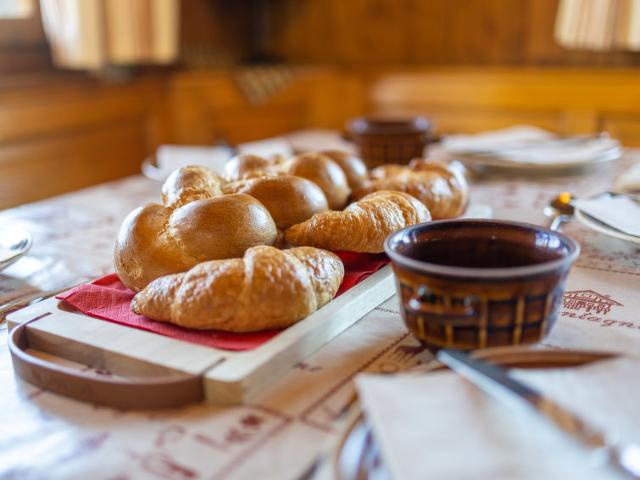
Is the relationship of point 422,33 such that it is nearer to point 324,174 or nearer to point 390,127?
point 390,127

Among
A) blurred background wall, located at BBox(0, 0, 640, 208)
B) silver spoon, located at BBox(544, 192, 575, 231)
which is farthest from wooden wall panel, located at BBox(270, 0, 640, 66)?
silver spoon, located at BBox(544, 192, 575, 231)

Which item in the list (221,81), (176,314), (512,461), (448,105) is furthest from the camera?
(448,105)

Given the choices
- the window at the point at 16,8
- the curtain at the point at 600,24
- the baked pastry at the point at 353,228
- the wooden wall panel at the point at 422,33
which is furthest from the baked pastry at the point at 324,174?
the wooden wall panel at the point at 422,33

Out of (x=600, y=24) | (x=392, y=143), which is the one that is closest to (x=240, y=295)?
(x=392, y=143)

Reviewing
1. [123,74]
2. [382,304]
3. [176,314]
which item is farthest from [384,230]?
[123,74]

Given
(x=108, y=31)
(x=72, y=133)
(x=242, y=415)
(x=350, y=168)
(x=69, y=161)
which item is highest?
(x=108, y=31)

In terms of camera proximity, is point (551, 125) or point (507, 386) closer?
point (507, 386)

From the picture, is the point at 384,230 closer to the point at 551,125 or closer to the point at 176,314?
the point at 176,314
